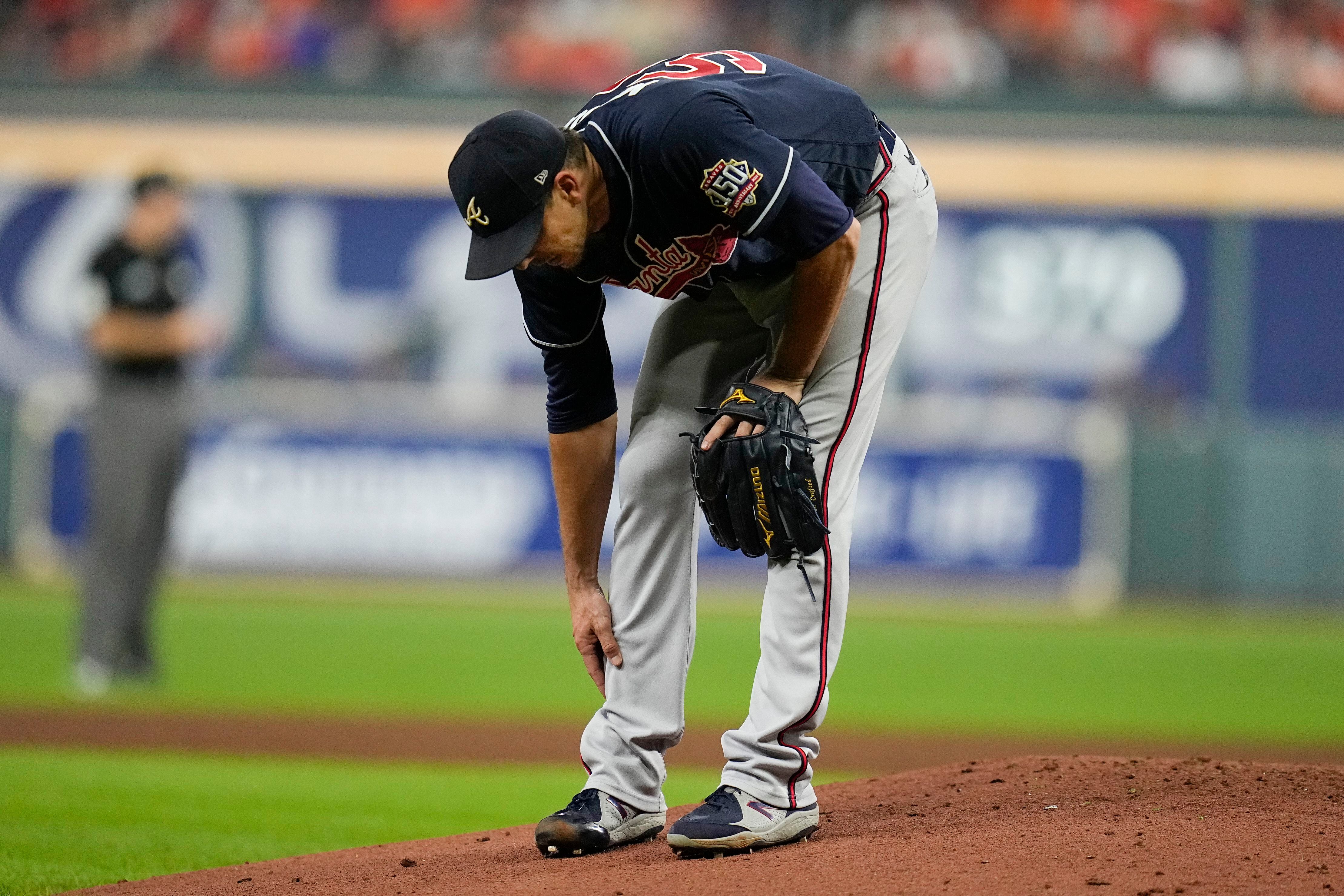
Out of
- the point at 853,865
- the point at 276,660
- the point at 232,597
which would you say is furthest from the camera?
the point at 232,597

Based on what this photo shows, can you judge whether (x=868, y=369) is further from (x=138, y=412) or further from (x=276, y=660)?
(x=276, y=660)

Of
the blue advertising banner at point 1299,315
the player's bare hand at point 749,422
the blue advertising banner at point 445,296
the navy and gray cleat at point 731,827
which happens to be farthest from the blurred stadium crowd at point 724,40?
the navy and gray cleat at point 731,827

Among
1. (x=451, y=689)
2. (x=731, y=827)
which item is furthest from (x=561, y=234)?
(x=451, y=689)

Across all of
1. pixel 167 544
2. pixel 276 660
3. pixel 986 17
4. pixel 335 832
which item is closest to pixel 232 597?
pixel 276 660

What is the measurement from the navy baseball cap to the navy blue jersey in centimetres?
16

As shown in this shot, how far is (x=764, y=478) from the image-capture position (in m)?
3.07

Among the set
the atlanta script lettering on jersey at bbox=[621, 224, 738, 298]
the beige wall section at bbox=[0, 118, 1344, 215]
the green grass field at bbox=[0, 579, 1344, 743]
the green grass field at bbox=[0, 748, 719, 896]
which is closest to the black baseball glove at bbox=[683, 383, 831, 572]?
the atlanta script lettering on jersey at bbox=[621, 224, 738, 298]

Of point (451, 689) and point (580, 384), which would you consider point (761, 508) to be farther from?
point (451, 689)

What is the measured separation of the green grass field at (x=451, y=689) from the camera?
4.55m

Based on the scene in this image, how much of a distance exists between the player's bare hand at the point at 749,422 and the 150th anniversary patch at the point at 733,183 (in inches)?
17.6

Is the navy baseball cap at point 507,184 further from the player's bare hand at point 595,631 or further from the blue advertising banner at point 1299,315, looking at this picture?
the blue advertising banner at point 1299,315

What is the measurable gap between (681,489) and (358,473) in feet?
29.5

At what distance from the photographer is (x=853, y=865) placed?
9.63ft

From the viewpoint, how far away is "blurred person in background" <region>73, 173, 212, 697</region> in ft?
23.9
